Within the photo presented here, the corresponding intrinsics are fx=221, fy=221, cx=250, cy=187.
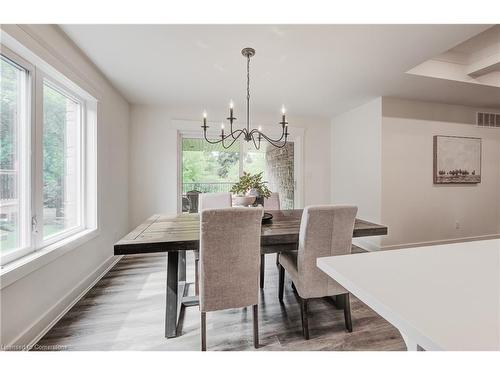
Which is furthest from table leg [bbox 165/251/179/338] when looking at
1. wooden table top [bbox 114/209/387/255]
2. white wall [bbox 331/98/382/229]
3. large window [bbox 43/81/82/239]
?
white wall [bbox 331/98/382/229]

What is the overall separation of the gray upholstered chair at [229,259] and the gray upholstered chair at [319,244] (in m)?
0.35

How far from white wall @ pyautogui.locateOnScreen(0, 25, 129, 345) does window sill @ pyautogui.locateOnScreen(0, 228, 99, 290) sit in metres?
0.05

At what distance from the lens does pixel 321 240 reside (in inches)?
61.7

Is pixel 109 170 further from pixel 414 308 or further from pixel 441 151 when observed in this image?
pixel 441 151

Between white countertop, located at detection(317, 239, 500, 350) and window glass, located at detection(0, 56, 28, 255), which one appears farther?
window glass, located at detection(0, 56, 28, 255)

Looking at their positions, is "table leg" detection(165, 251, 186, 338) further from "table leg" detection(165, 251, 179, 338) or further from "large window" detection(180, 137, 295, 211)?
"large window" detection(180, 137, 295, 211)

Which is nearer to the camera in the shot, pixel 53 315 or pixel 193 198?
pixel 53 315

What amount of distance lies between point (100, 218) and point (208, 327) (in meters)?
1.85

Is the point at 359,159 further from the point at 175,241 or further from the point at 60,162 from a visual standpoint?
the point at 60,162

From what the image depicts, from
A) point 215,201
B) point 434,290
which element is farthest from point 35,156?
point 434,290

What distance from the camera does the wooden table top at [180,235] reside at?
1.39 meters

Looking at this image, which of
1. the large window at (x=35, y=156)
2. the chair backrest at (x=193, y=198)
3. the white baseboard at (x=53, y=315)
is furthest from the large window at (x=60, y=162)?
the chair backrest at (x=193, y=198)

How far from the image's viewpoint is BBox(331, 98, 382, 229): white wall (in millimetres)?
3391
